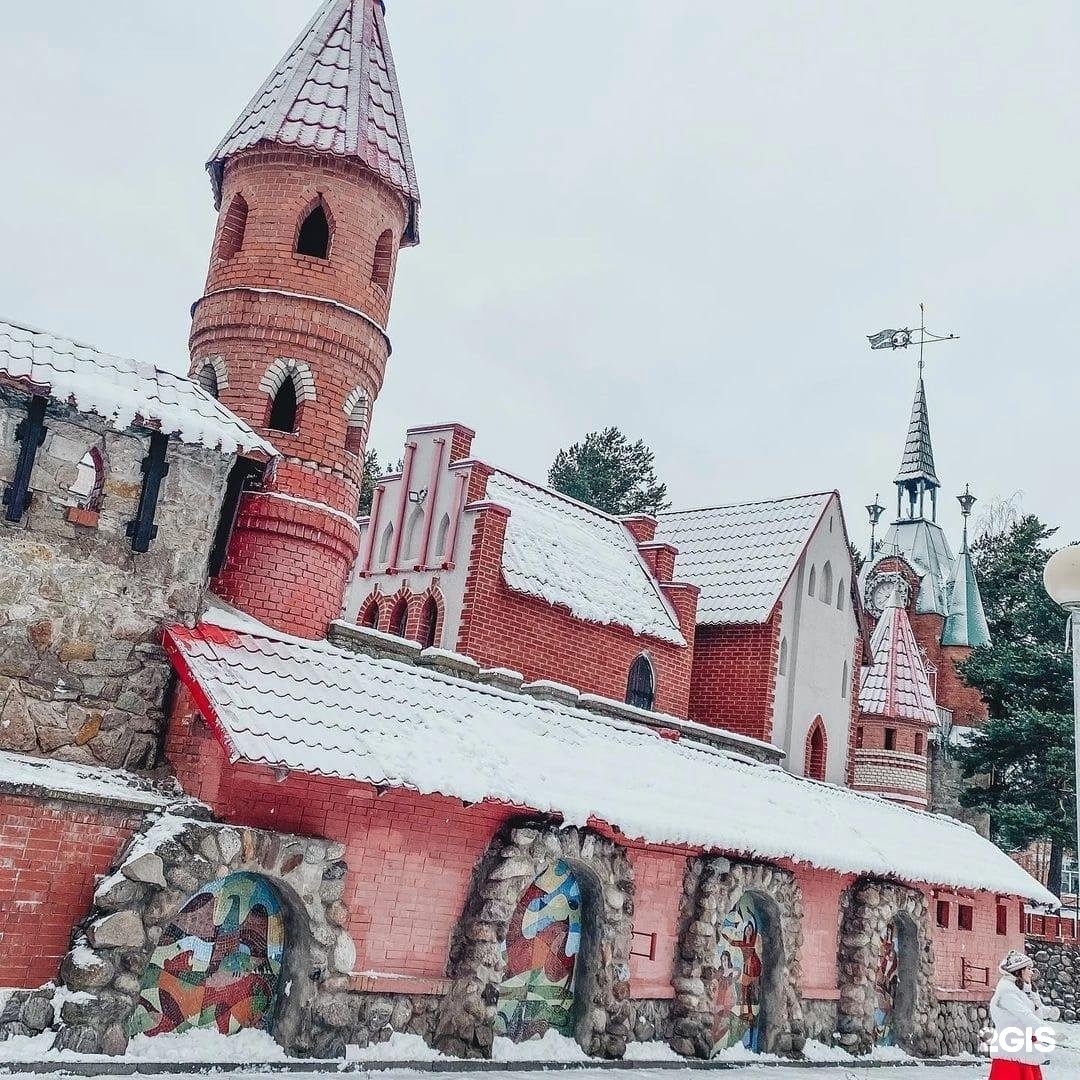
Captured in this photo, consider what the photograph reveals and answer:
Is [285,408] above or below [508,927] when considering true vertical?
above

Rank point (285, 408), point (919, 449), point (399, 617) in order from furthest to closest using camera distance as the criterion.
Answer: point (919, 449) → point (399, 617) → point (285, 408)

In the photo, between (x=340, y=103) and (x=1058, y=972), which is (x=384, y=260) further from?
(x=1058, y=972)

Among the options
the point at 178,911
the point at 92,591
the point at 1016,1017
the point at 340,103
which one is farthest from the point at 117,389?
the point at 1016,1017

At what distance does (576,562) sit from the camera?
71.6 ft

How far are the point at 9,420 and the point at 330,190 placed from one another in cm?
598

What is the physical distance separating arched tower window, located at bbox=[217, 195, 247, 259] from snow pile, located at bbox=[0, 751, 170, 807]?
23.4 ft

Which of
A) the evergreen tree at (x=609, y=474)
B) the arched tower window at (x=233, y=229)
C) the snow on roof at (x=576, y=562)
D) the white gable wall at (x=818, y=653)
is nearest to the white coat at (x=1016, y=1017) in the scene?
the snow on roof at (x=576, y=562)

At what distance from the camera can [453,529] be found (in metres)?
19.9

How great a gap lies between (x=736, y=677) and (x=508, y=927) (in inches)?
472

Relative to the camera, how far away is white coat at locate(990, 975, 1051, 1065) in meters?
10.1

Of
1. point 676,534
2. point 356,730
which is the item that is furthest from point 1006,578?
point 356,730

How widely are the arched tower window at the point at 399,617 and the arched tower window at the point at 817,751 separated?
9.39 metres

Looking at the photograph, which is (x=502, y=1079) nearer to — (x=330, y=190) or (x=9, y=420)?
(x=9, y=420)

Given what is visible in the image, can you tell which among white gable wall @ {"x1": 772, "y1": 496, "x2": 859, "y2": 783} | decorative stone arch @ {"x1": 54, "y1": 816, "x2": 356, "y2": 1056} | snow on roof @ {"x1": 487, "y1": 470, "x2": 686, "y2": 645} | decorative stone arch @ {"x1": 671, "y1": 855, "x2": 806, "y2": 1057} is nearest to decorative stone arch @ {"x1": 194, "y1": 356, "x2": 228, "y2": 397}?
decorative stone arch @ {"x1": 54, "y1": 816, "x2": 356, "y2": 1056}
